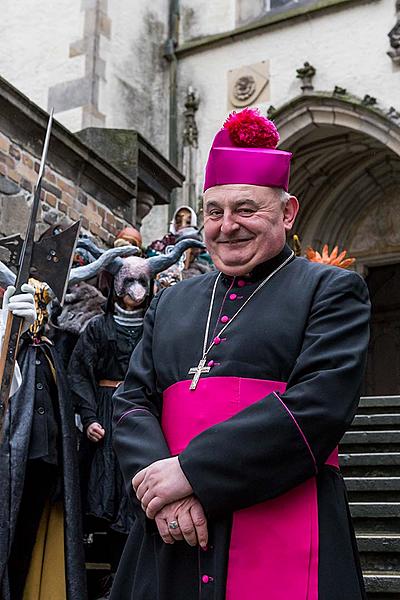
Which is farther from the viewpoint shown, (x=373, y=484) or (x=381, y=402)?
(x=381, y=402)

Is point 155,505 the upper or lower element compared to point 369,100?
lower

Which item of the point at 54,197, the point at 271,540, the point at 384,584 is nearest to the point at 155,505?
the point at 271,540

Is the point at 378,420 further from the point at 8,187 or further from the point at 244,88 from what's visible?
the point at 244,88

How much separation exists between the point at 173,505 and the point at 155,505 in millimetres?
41

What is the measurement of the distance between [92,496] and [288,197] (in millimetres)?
2416

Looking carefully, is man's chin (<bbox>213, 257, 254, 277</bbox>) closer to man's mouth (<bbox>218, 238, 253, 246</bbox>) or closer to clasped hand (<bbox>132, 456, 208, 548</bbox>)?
man's mouth (<bbox>218, 238, 253, 246</bbox>)

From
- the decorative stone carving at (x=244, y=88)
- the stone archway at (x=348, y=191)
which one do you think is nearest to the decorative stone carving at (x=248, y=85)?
the decorative stone carving at (x=244, y=88)

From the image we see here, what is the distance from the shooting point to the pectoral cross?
2.13 metres

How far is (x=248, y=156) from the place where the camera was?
226cm

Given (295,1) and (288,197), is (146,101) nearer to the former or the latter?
(295,1)

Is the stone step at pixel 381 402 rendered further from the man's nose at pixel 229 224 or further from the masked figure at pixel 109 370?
the man's nose at pixel 229 224

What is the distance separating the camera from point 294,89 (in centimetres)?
1188

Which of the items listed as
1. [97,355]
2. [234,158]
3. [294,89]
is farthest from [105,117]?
[234,158]

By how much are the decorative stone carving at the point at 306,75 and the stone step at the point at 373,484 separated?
813 centimetres
